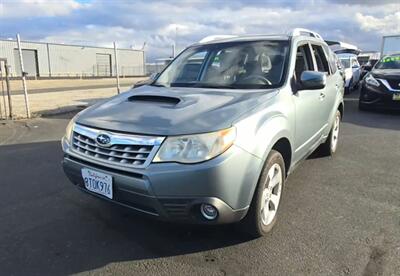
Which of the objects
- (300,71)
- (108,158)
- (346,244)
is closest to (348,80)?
(300,71)

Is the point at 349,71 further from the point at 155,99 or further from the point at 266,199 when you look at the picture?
the point at 155,99

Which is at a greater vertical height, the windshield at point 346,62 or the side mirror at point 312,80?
the side mirror at point 312,80

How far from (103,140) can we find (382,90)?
9.09 meters

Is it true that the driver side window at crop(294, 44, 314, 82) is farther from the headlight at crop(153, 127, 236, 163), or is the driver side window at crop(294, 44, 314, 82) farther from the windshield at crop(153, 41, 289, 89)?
the headlight at crop(153, 127, 236, 163)

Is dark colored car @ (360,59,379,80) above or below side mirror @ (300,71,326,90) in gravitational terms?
below

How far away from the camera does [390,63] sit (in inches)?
448

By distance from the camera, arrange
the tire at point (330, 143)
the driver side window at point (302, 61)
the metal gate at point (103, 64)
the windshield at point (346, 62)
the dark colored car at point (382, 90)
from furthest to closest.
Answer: the metal gate at point (103, 64) < the windshield at point (346, 62) < the dark colored car at point (382, 90) < the tire at point (330, 143) < the driver side window at point (302, 61)

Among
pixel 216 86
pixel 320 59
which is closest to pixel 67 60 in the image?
pixel 320 59

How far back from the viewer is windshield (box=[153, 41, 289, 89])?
12.5 ft

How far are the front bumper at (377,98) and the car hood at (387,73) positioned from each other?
34 centimetres

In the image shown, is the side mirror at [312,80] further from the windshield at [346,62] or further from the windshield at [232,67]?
the windshield at [346,62]

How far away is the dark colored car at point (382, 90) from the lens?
32.2ft

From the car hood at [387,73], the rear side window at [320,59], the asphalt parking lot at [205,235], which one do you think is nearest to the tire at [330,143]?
the asphalt parking lot at [205,235]

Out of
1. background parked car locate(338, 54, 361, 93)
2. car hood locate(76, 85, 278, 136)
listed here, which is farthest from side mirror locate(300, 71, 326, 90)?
background parked car locate(338, 54, 361, 93)
